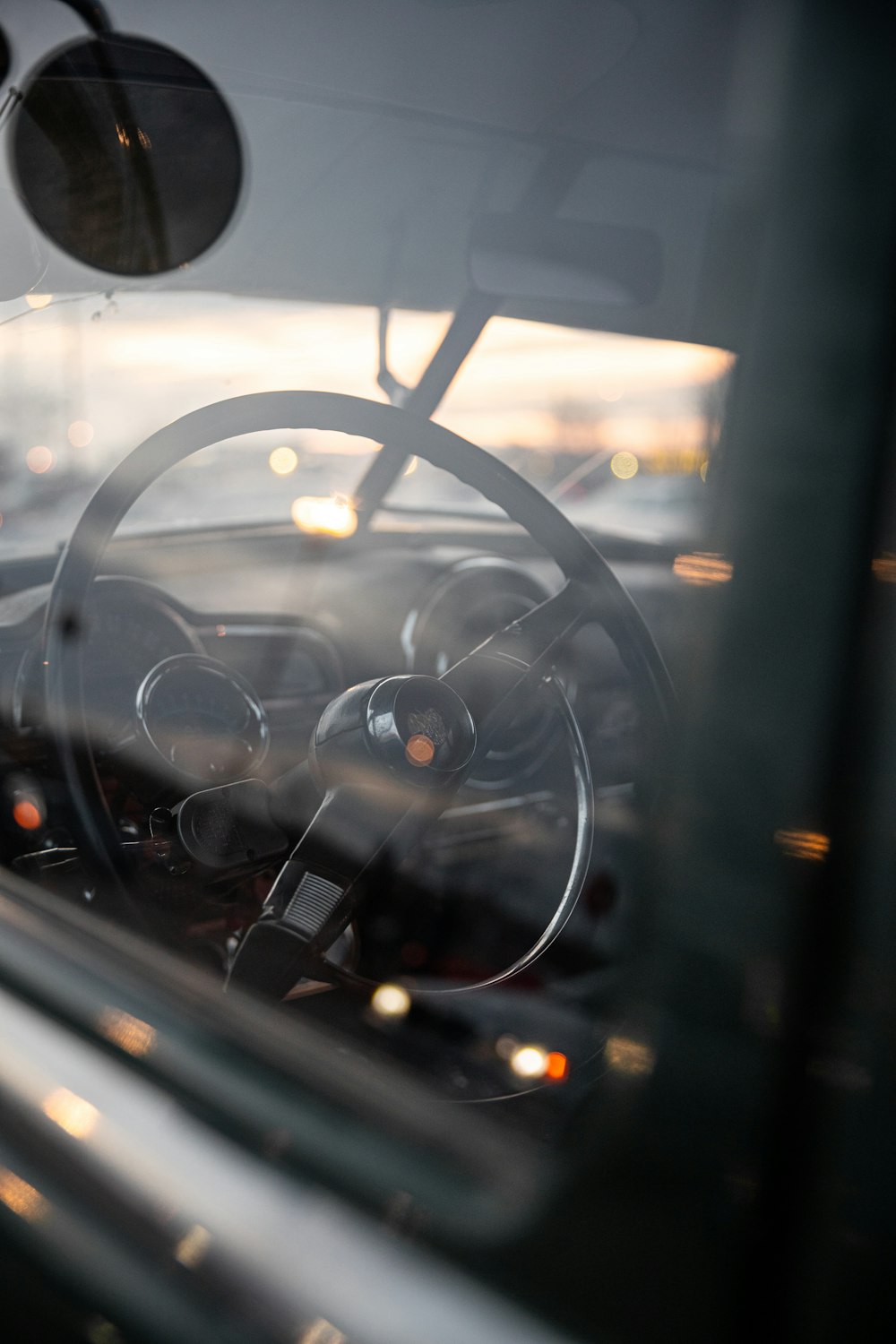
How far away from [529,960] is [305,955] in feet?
1.08

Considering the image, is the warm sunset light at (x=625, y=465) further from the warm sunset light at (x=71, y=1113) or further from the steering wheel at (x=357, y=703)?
the warm sunset light at (x=71, y=1113)

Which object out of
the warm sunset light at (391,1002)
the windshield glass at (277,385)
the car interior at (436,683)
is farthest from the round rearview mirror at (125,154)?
the warm sunset light at (391,1002)

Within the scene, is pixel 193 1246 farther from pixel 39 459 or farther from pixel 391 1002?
pixel 39 459

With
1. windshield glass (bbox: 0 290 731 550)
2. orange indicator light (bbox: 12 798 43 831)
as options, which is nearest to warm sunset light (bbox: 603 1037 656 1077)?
windshield glass (bbox: 0 290 731 550)

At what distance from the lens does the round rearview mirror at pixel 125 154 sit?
1.58 m

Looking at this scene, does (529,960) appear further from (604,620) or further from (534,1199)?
(534,1199)

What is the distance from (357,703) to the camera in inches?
59.9

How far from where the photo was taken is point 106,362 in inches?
77.6

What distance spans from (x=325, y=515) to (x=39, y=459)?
0.88 metres

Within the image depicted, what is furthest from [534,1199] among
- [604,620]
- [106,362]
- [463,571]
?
[463,571]

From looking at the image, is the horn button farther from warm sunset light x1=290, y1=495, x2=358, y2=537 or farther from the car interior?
warm sunset light x1=290, y1=495, x2=358, y2=537

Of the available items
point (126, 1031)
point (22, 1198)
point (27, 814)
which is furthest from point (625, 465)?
point (22, 1198)

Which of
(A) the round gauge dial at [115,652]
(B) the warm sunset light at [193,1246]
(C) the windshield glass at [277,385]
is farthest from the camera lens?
(C) the windshield glass at [277,385]

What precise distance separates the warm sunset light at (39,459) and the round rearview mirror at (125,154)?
434mm
